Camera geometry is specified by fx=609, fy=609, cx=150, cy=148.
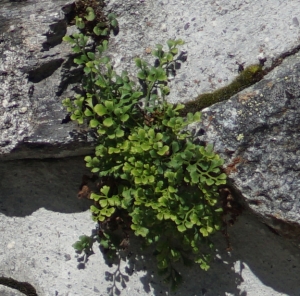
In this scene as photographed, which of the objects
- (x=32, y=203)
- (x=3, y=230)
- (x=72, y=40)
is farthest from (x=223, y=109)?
(x=3, y=230)

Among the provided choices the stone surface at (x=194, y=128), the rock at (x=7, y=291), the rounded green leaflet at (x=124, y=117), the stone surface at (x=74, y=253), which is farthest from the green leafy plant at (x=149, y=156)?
the rock at (x=7, y=291)

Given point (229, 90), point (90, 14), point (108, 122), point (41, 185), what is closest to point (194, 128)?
point (229, 90)

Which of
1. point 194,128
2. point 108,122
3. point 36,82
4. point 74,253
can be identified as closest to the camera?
point 108,122

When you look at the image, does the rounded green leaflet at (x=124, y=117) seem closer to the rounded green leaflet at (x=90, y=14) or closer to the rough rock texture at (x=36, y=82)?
the rough rock texture at (x=36, y=82)

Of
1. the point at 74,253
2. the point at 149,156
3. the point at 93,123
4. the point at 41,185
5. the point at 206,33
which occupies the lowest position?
the point at 74,253

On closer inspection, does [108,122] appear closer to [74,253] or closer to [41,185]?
[41,185]

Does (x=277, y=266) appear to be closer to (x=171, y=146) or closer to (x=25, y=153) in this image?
(x=171, y=146)

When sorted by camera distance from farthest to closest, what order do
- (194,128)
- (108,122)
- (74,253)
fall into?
(74,253), (194,128), (108,122)
